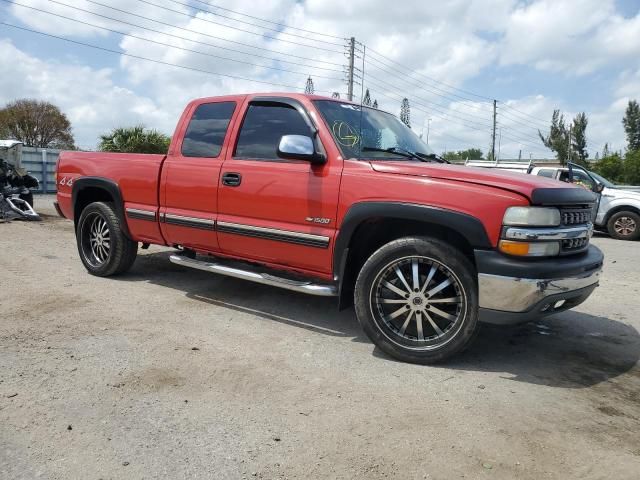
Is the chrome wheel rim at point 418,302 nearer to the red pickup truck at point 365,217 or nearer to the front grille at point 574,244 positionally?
the red pickup truck at point 365,217

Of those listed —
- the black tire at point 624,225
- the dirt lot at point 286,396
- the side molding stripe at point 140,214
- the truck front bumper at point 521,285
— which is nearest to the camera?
the dirt lot at point 286,396

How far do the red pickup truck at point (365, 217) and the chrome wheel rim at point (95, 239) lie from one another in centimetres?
49

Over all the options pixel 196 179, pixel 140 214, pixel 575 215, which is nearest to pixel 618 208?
pixel 575 215

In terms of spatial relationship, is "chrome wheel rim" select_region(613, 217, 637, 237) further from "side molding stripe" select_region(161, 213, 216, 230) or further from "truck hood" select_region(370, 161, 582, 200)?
"side molding stripe" select_region(161, 213, 216, 230)

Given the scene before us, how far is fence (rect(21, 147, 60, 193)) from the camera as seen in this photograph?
19484mm

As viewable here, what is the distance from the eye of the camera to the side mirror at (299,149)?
404 centimetres

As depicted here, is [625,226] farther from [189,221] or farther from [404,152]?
[189,221]

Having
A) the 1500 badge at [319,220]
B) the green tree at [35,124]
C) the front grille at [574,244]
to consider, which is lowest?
the front grille at [574,244]

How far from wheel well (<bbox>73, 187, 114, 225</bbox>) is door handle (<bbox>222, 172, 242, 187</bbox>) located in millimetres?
1949

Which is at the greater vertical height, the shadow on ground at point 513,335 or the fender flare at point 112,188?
the fender flare at point 112,188

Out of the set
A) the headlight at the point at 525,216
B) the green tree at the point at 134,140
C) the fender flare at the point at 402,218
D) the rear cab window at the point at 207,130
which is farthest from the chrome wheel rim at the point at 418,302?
the green tree at the point at 134,140

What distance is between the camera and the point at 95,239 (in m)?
6.08

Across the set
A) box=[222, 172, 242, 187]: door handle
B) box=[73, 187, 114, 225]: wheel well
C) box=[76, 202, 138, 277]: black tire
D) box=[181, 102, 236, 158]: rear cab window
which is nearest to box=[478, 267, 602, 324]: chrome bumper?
box=[222, 172, 242, 187]: door handle

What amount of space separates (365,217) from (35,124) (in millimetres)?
50774
